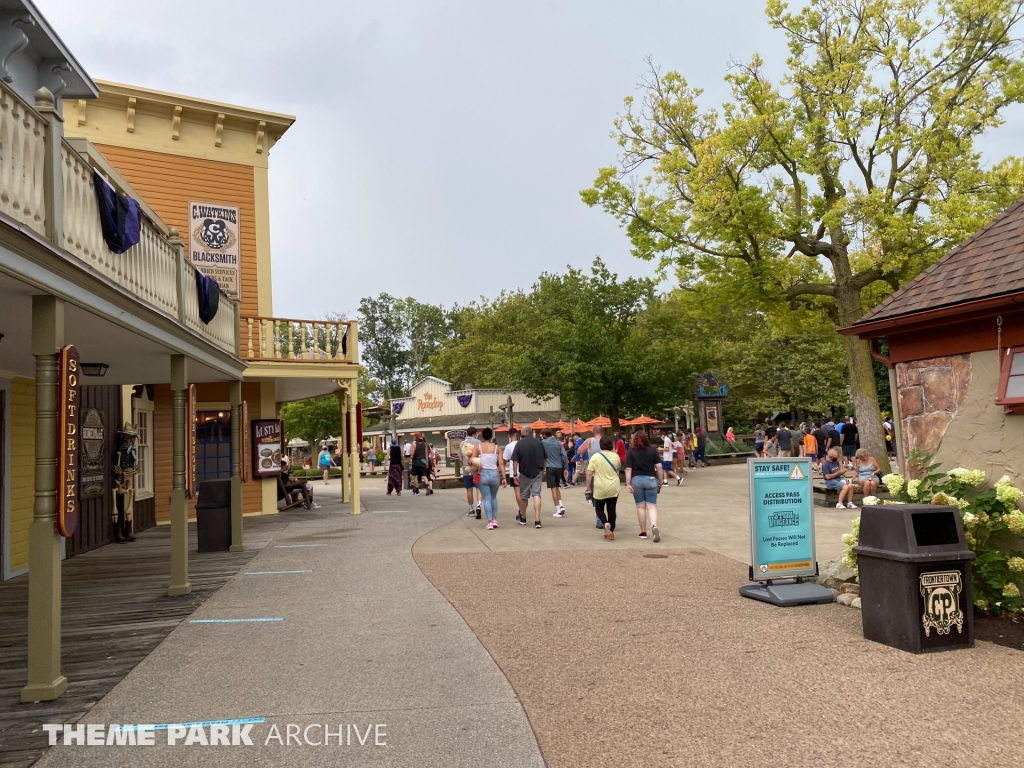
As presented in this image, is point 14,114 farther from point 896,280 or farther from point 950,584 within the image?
point 896,280

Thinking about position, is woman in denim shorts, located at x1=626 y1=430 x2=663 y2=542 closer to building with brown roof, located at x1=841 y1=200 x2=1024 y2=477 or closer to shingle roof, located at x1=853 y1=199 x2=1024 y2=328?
building with brown roof, located at x1=841 y1=200 x2=1024 y2=477

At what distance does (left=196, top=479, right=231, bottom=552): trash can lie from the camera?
10977mm

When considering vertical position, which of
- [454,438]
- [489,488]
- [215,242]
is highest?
[215,242]

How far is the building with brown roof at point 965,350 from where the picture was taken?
6.25 m

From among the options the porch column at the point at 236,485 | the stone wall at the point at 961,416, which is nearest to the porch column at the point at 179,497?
the porch column at the point at 236,485

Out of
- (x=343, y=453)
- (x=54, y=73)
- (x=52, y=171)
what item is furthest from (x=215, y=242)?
(x=52, y=171)

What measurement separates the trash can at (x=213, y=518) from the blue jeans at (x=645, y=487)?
5909 millimetres

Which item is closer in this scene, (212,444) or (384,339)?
(212,444)

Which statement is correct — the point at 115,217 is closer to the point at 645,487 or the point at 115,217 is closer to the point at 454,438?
the point at 645,487

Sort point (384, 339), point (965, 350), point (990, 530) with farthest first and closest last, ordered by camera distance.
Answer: point (384, 339) < point (965, 350) < point (990, 530)

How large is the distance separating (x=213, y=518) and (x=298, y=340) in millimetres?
5410

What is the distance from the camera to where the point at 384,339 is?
244 ft

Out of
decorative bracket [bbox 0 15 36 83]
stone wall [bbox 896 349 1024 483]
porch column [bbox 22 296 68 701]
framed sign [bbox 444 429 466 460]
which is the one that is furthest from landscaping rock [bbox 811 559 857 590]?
framed sign [bbox 444 429 466 460]

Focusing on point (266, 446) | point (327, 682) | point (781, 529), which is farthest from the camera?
point (266, 446)
